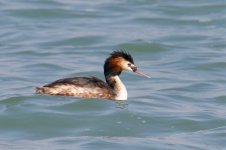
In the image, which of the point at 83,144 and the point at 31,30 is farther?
the point at 31,30

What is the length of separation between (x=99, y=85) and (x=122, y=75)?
2601 millimetres

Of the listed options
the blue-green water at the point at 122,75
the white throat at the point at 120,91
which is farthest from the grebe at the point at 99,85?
the blue-green water at the point at 122,75

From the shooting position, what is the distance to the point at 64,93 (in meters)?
16.2

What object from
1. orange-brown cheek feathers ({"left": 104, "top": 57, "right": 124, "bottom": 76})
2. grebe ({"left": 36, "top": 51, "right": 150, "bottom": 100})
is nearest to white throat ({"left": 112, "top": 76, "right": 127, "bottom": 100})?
grebe ({"left": 36, "top": 51, "right": 150, "bottom": 100})

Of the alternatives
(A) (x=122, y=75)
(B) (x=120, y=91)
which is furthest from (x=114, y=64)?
(A) (x=122, y=75)

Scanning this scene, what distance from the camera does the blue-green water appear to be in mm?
14672

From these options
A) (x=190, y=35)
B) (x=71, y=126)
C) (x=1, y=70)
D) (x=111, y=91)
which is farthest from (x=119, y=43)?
(x=71, y=126)

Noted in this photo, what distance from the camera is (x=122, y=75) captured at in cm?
1891

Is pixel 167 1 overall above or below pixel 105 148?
above

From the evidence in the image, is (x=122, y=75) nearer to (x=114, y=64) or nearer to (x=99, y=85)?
(x=114, y=64)

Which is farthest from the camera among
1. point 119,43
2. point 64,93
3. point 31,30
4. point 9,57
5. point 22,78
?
point 31,30

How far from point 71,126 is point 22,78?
3310 mm

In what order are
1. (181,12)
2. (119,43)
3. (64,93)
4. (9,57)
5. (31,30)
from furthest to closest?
(181,12)
(31,30)
(119,43)
(9,57)
(64,93)

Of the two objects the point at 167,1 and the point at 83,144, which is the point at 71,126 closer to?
the point at 83,144
